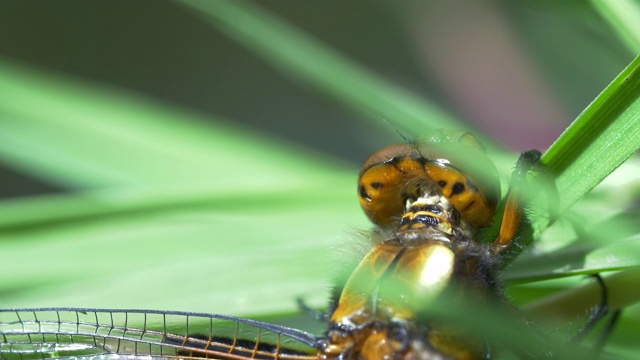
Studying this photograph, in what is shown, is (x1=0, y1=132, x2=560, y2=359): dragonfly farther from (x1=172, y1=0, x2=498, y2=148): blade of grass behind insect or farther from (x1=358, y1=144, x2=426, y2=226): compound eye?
(x1=172, y1=0, x2=498, y2=148): blade of grass behind insect

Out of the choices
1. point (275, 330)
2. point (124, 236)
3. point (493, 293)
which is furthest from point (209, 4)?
point (493, 293)

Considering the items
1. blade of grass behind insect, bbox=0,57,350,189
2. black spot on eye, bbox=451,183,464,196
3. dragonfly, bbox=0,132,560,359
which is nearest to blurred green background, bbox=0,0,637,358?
blade of grass behind insect, bbox=0,57,350,189

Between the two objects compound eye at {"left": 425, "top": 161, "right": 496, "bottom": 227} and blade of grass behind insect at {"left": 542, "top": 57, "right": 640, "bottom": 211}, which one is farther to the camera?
compound eye at {"left": 425, "top": 161, "right": 496, "bottom": 227}

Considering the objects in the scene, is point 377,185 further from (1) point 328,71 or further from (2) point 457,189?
(1) point 328,71

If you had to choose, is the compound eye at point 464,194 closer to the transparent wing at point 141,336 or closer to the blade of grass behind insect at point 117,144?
the transparent wing at point 141,336

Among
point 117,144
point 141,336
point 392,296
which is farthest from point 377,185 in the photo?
point 117,144

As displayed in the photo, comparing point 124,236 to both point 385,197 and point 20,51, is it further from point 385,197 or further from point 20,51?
point 20,51

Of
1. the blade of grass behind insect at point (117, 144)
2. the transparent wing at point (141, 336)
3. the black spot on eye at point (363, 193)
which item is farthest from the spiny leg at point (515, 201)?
the blade of grass behind insect at point (117, 144)
